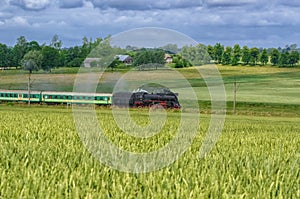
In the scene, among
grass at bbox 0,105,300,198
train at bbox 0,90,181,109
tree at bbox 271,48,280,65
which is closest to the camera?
grass at bbox 0,105,300,198

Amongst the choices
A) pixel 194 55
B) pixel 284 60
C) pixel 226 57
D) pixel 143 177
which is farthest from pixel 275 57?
pixel 143 177

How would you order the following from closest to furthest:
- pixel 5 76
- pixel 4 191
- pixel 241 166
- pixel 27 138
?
1. pixel 4 191
2. pixel 241 166
3. pixel 27 138
4. pixel 5 76

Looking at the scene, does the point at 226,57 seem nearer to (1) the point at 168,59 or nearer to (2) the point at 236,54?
(2) the point at 236,54

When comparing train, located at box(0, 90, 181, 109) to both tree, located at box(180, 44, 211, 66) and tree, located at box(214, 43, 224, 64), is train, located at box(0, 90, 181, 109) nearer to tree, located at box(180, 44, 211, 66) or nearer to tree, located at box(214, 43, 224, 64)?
tree, located at box(180, 44, 211, 66)

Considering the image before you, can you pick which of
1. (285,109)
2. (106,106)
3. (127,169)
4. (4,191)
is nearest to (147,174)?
(127,169)

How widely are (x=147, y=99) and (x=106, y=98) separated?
22.9 ft

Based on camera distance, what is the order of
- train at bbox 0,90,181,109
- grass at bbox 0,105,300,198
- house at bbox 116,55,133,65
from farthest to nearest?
train at bbox 0,90,181,109 → house at bbox 116,55,133,65 → grass at bbox 0,105,300,198

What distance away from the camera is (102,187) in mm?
5770

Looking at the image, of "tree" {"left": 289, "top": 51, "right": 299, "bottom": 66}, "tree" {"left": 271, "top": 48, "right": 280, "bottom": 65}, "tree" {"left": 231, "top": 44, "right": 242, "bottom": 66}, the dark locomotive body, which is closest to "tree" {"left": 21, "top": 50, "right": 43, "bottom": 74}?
"tree" {"left": 231, "top": 44, "right": 242, "bottom": 66}

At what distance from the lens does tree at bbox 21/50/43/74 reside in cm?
11975

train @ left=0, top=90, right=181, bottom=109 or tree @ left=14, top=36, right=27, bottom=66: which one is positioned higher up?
tree @ left=14, top=36, right=27, bottom=66

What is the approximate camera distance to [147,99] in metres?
54.3

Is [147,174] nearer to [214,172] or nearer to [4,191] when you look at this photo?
[214,172]

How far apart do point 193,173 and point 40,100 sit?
185 ft
